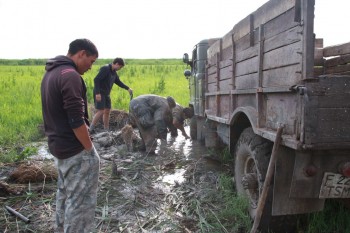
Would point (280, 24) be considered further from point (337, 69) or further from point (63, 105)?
point (63, 105)

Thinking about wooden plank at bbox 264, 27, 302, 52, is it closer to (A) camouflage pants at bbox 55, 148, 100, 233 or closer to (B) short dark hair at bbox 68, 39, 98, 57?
(B) short dark hair at bbox 68, 39, 98, 57

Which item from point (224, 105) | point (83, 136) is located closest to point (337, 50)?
point (224, 105)

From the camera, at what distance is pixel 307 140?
201 cm

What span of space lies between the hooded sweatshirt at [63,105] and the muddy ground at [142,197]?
44.6 inches

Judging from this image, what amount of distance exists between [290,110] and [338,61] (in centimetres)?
146

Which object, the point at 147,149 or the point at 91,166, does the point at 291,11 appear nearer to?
the point at 91,166

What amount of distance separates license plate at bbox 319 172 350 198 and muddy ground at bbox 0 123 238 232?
1023 mm

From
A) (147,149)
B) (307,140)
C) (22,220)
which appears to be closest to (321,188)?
(307,140)

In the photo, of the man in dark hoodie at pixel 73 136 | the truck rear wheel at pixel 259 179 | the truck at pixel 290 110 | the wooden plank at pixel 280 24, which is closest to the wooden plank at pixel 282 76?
the truck at pixel 290 110

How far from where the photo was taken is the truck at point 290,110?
2.04m

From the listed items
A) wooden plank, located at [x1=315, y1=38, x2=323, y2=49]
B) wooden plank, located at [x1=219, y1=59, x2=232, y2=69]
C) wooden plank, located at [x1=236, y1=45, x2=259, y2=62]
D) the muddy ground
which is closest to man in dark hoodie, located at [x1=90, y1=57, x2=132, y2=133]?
the muddy ground

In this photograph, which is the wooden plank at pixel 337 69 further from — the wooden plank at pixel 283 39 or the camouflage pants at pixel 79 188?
the camouflage pants at pixel 79 188

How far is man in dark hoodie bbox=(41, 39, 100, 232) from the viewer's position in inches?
90.2

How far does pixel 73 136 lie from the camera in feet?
7.89
